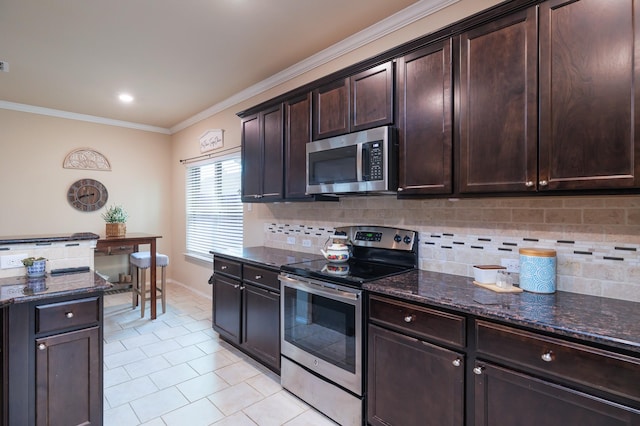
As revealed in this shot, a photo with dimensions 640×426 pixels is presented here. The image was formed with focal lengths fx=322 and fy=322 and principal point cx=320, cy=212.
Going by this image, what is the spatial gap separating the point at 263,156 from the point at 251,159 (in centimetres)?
23

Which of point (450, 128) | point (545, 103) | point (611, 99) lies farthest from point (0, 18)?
point (611, 99)

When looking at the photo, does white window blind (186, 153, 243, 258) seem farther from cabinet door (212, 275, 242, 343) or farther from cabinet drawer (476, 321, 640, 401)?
cabinet drawer (476, 321, 640, 401)

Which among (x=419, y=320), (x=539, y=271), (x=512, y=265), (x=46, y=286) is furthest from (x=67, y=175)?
(x=539, y=271)

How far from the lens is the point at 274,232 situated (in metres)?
3.67

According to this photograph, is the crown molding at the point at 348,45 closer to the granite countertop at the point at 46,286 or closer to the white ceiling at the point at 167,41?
the white ceiling at the point at 167,41

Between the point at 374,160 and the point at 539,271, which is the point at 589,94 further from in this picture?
the point at 374,160

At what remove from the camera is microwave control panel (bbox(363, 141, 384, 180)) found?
2.09 metres

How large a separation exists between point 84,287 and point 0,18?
2.30 metres

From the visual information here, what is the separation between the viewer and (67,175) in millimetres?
4809

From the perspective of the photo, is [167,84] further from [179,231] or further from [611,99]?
[611,99]

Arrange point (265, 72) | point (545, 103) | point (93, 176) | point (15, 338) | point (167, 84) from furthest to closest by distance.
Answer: point (93, 176), point (167, 84), point (265, 72), point (15, 338), point (545, 103)

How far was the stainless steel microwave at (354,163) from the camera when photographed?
2.08m

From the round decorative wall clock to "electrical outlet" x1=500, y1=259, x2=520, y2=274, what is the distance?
5581mm

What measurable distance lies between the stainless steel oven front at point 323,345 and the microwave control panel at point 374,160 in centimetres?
74
